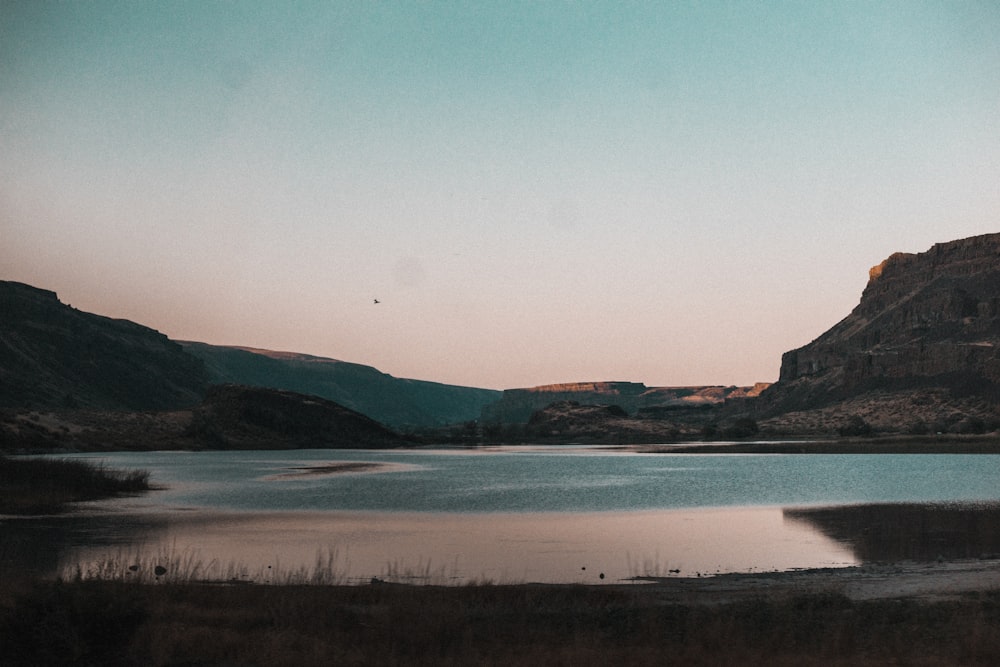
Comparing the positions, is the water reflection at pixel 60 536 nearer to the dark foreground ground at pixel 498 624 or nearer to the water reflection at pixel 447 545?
the water reflection at pixel 447 545

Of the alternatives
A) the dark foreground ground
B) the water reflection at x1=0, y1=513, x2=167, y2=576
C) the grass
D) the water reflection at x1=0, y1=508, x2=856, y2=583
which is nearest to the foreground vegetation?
the dark foreground ground

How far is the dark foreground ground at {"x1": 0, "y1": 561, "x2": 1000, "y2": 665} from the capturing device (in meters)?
15.8

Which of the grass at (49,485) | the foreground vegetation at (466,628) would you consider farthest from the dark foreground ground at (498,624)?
the grass at (49,485)

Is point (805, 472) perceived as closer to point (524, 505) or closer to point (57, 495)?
point (524, 505)

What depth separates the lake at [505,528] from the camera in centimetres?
3186

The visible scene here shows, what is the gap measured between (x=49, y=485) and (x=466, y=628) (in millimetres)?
46075

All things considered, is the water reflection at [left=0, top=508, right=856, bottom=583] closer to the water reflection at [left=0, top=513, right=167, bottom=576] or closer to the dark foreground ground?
the water reflection at [left=0, top=513, right=167, bottom=576]

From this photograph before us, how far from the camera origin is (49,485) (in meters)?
56.0

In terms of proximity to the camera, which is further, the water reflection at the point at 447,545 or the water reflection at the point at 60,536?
the water reflection at the point at 447,545

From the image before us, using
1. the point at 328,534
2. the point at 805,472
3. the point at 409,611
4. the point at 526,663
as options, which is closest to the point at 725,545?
the point at 328,534

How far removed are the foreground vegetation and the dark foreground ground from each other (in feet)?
0.13

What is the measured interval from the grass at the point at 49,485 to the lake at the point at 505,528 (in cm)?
246

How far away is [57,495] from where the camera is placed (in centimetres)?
5466

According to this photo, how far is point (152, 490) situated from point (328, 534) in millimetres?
32693
